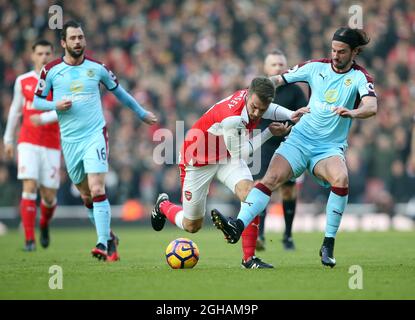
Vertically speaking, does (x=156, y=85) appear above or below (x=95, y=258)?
above

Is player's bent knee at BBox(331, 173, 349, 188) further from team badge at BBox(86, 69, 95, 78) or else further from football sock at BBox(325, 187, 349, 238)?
team badge at BBox(86, 69, 95, 78)

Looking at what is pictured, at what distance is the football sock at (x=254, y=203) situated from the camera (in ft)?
31.0

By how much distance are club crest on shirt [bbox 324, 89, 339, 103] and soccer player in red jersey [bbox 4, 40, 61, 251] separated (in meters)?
5.14

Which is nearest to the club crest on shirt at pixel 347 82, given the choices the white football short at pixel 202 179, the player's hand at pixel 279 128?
the player's hand at pixel 279 128

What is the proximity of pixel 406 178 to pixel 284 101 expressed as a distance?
931cm

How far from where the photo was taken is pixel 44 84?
11258 millimetres

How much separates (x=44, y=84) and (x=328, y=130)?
143 inches

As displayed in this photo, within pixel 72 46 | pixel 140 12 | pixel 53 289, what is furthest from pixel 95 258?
pixel 140 12

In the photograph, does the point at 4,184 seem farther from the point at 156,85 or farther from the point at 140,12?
the point at 140,12

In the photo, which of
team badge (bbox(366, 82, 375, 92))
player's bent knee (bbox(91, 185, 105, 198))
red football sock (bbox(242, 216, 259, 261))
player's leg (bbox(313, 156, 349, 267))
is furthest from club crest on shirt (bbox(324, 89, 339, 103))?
player's bent knee (bbox(91, 185, 105, 198))

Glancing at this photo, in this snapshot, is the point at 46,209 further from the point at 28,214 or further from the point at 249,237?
the point at 249,237

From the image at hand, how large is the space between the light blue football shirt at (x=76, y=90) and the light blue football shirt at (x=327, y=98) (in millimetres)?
2603

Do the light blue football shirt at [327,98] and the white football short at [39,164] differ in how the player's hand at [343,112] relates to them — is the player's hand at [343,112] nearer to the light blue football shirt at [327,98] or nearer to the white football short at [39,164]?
the light blue football shirt at [327,98]

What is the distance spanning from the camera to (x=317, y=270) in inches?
376
